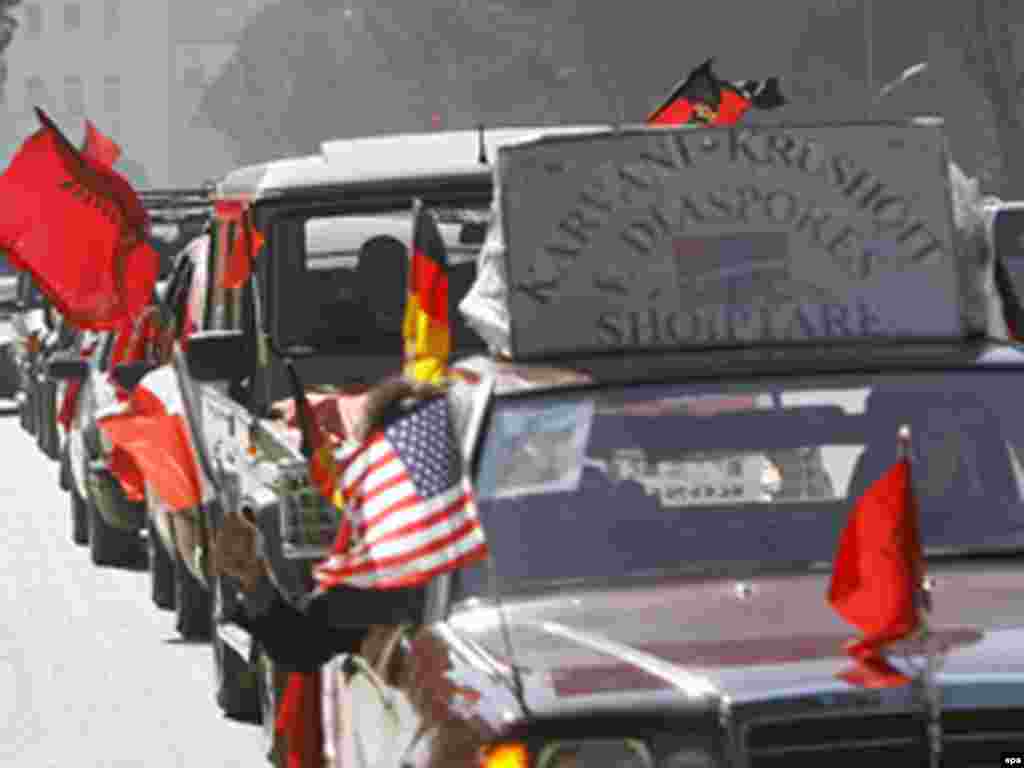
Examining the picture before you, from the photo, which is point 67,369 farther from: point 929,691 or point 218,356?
point 929,691

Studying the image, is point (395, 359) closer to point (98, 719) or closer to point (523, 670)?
point (98, 719)

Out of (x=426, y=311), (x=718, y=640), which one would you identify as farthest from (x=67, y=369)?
(x=718, y=640)

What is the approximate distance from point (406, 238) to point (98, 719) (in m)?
1.99

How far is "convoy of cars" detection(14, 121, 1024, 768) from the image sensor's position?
5918 mm

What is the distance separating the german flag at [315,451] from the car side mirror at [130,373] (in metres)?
5.63

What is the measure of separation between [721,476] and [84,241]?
7.41 metres

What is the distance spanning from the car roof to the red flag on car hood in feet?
3.34

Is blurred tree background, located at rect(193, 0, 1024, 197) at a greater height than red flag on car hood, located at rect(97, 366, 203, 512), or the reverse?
blurred tree background, located at rect(193, 0, 1024, 197)

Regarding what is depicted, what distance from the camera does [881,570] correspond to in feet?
20.3

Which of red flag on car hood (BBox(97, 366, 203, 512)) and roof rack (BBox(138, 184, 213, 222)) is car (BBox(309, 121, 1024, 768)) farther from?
roof rack (BBox(138, 184, 213, 222))

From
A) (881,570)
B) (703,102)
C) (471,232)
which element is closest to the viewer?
(881,570)

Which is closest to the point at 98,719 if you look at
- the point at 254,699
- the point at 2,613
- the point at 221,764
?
the point at 254,699

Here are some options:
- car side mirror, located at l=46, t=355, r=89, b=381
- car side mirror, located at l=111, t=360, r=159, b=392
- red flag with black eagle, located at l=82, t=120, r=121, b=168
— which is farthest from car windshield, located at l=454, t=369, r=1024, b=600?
car side mirror, located at l=46, t=355, r=89, b=381

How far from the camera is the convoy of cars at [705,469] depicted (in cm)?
592
